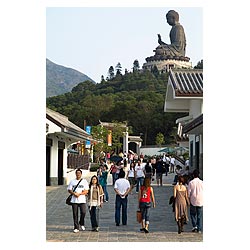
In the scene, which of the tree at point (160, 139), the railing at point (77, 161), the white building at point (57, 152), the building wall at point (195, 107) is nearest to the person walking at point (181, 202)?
the building wall at point (195, 107)

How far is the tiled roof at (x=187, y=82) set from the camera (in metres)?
18.2

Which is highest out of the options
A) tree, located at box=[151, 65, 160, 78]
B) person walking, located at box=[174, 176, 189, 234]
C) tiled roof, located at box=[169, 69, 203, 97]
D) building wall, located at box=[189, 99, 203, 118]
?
tree, located at box=[151, 65, 160, 78]

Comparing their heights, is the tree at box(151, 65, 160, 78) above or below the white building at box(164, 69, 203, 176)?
above

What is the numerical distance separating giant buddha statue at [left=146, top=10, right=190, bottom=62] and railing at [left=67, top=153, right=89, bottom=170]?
53337 millimetres

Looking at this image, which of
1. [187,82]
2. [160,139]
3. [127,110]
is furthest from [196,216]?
[127,110]

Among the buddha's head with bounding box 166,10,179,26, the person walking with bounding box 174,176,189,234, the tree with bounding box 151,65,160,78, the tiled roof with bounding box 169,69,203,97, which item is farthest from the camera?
the buddha's head with bounding box 166,10,179,26

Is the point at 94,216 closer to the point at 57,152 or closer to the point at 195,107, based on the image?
the point at 195,107

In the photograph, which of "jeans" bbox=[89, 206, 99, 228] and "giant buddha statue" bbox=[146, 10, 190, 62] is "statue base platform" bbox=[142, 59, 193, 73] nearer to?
"giant buddha statue" bbox=[146, 10, 190, 62]

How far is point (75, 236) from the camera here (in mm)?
10562

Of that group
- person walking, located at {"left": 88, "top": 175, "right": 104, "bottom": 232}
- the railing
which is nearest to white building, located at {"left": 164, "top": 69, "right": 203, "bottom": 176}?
person walking, located at {"left": 88, "top": 175, "right": 104, "bottom": 232}

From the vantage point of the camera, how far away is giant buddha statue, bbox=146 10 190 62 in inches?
3410

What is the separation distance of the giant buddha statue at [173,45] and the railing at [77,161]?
53.3 metres
